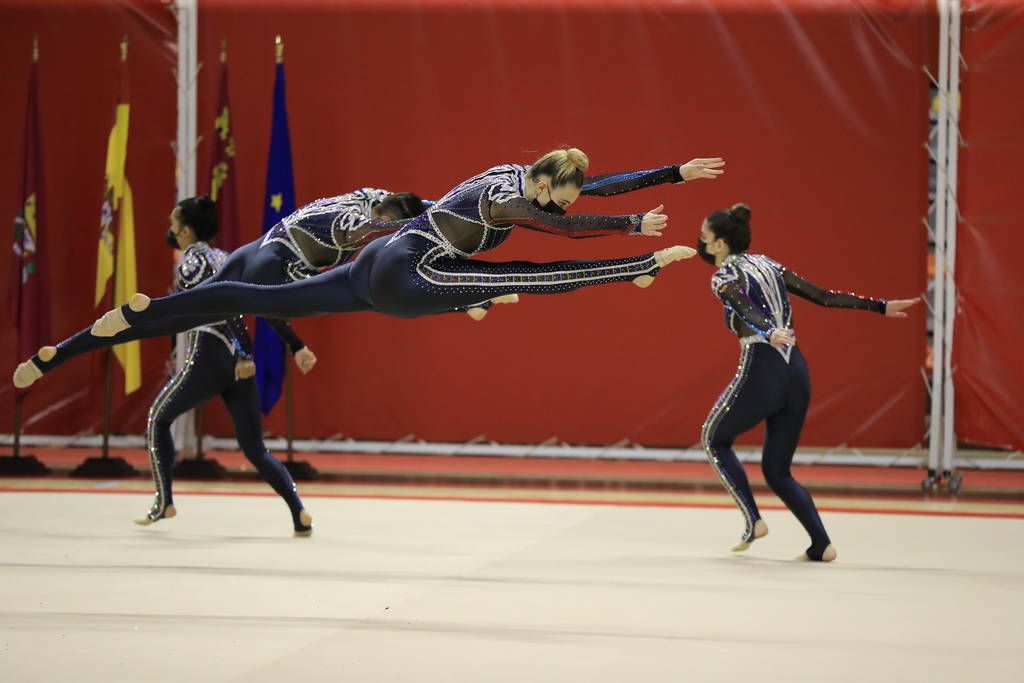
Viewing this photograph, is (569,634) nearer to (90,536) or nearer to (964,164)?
(90,536)

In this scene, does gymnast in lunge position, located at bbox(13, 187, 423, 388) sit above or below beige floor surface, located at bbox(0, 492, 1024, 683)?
above

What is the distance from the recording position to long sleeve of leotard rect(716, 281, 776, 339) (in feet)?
16.3

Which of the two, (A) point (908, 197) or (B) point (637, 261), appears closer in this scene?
(B) point (637, 261)

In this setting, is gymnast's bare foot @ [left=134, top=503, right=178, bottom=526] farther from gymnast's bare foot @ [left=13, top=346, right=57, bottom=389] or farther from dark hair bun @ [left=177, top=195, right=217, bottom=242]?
dark hair bun @ [left=177, top=195, right=217, bottom=242]

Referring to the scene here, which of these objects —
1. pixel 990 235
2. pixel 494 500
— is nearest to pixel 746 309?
pixel 494 500

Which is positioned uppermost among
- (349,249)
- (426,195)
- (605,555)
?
(426,195)

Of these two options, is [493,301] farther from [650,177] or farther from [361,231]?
[361,231]

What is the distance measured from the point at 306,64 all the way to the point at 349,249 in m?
4.03

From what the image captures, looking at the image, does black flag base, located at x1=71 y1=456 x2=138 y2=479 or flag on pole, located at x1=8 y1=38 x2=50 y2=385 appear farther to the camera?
flag on pole, located at x1=8 y1=38 x2=50 y2=385

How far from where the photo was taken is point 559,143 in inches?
329

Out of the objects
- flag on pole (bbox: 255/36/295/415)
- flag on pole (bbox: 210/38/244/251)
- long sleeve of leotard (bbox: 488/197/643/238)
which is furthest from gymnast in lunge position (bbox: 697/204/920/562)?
flag on pole (bbox: 210/38/244/251)

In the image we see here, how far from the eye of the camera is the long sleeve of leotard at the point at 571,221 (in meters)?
3.92

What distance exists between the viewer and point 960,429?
7988 millimetres

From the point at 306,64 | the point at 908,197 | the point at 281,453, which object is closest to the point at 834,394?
the point at 908,197
